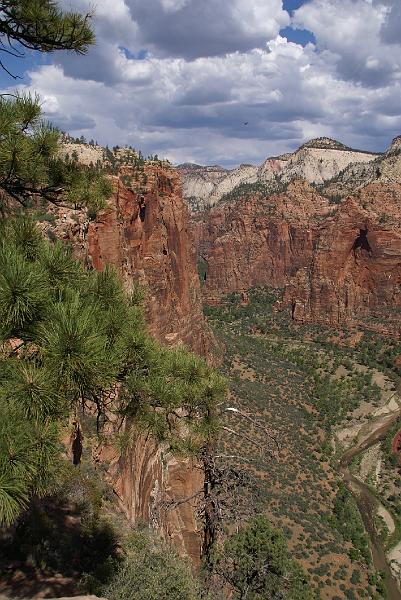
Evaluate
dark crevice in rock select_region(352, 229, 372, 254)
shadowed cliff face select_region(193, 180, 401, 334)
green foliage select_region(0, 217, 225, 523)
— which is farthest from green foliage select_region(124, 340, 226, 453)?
dark crevice in rock select_region(352, 229, 372, 254)

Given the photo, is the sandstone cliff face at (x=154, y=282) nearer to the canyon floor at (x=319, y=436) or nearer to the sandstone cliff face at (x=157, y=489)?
the sandstone cliff face at (x=157, y=489)

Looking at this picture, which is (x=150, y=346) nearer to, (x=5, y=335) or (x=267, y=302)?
(x=5, y=335)

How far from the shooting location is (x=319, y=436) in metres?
42.6

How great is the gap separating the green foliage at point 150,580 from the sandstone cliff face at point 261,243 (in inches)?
3539

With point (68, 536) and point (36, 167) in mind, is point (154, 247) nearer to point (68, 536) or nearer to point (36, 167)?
point (68, 536)

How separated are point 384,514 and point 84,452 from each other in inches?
1219

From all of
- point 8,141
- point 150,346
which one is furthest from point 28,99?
point 150,346

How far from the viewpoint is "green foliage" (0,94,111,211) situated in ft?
16.9

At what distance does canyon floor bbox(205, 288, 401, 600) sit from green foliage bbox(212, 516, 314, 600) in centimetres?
200

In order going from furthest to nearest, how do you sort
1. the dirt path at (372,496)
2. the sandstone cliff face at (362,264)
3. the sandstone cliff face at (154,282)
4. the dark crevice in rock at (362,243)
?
the dark crevice in rock at (362,243)
the sandstone cliff face at (362,264)
the dirt path at (372,496)
the sandstone cliff face at (154,282)

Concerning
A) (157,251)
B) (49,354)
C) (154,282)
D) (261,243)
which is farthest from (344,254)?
(49,354)

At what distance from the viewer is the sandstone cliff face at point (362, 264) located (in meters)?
68.1

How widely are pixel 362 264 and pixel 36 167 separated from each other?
71617 mm

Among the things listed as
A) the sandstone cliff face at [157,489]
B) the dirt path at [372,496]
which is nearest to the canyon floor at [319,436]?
the dirt path at [372,496]
